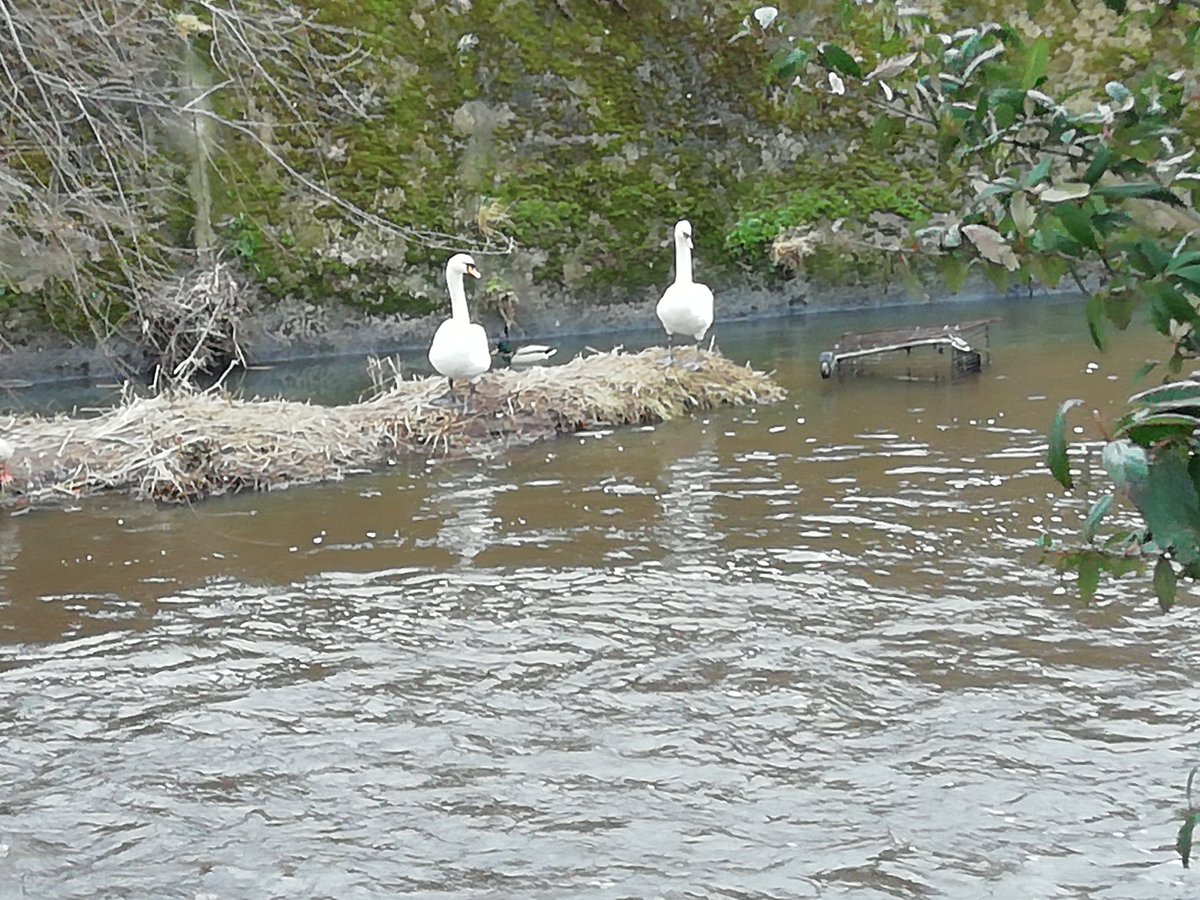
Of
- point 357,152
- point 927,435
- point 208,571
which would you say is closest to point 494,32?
point 357,152

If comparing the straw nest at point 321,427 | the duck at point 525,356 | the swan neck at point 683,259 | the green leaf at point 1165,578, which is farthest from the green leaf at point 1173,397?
the duck at point 525,356

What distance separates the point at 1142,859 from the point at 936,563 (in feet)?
8.85

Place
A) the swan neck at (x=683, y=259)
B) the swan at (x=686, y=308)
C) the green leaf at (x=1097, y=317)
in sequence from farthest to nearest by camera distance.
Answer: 1. the swan neck at (x=683, y=259)
2. the swan at (x=686, y=308)
3. the green leaf at (x=1097, y=317)

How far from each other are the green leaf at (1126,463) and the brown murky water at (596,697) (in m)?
2.35

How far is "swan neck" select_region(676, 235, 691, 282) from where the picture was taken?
38.4 ft

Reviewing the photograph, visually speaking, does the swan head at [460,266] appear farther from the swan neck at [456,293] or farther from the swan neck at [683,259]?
the swan neck at [683,259]

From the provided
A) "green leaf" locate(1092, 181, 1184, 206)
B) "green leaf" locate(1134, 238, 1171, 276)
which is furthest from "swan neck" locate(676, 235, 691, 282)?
"green leaf" locate(1134, 238, 1171, 276)

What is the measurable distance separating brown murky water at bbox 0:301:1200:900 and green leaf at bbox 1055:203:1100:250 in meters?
2.43

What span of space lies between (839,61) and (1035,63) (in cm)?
28

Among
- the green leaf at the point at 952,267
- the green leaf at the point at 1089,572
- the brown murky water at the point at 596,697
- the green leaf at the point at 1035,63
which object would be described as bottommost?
the brown murky water at the point at 596,697

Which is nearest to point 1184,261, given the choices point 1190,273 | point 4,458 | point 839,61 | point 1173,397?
point 1190,273

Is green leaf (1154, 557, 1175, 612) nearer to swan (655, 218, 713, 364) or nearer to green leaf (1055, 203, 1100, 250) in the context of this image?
green leaf (1055, 203, 1100, 250)

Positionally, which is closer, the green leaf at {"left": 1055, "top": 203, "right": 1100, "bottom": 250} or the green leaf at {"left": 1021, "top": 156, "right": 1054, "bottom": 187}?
the green leaf at {"left": 1055, "top": 203, "right": 1100, "bottom": 250}

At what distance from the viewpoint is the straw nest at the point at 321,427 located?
8.60 meters
